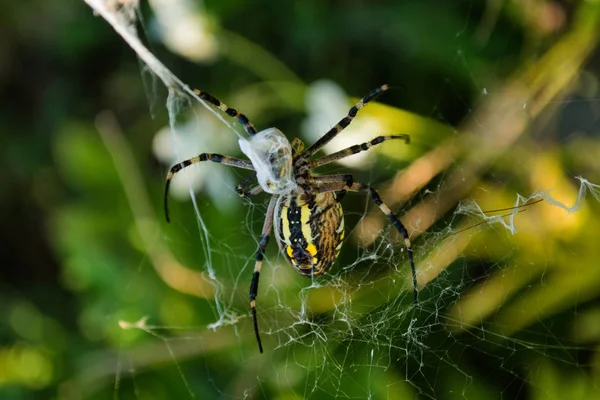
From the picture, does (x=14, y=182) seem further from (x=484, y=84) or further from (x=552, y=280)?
(x=552, y=280)

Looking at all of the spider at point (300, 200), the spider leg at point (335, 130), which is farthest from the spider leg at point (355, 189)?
the spider leg at point (335, 130)

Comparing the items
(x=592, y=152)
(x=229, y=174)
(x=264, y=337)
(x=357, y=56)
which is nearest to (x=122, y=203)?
(x=229, y=174)

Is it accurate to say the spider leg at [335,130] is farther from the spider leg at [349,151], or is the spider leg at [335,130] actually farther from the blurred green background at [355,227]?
the blurred green background at [355,227]

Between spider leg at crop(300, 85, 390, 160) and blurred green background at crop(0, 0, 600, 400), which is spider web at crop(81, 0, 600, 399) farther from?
spider leg at crop(300, 85, 390, 160)

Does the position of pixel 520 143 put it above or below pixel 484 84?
below

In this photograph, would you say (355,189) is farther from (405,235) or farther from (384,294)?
(384,294)

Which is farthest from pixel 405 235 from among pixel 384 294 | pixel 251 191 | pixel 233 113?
pixel 233 113

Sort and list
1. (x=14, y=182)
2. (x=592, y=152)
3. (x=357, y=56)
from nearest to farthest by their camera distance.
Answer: (x=592, y=152) → (x=357, y=56) → (x=14, y=182)
